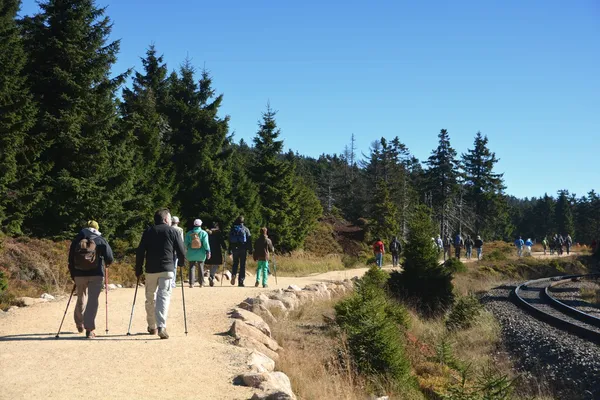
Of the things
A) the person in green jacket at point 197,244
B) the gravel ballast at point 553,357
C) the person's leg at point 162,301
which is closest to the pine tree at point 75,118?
the person in green jacket at point 197,244

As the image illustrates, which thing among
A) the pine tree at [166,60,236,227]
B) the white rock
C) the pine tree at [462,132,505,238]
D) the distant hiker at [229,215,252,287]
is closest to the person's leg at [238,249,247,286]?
the distant hiker at [229,215,252,287]

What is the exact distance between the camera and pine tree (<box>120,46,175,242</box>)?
72.3 ft

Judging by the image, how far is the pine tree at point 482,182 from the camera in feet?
269

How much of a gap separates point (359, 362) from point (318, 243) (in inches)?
1567

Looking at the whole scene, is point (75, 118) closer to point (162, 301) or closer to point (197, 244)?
point (197, 244)

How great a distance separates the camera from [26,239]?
1692 centimetres

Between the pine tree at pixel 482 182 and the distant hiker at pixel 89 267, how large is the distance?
78.4 metres

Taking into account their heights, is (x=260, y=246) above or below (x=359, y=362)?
above

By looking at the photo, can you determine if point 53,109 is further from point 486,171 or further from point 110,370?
point 486,171

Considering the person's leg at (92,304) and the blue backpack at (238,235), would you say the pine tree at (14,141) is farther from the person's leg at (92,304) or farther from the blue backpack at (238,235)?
the person's leg at (92,304)

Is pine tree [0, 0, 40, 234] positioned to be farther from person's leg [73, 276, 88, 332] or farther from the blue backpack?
person's leg [73, 276, 88, 332]

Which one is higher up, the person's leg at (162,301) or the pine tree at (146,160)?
the pine tree at (146,160)

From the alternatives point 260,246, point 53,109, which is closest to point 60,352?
point 260,246

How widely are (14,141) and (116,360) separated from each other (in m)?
12.5
